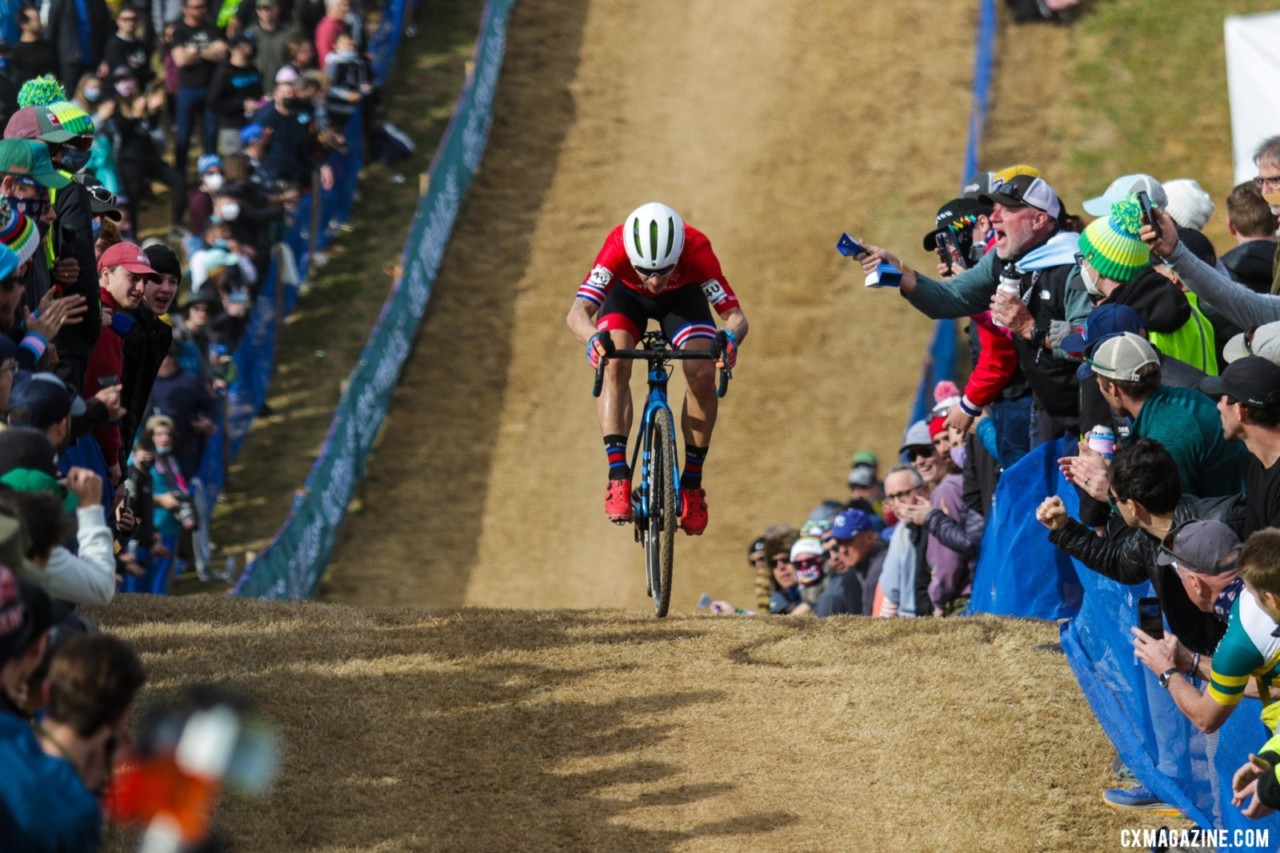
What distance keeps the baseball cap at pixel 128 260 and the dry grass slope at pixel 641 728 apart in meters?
2.15

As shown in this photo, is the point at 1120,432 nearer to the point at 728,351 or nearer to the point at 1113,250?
the point at 1113,250

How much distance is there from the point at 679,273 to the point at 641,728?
10.1 feet

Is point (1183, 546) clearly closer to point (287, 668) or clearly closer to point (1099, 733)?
point (1099, 733)

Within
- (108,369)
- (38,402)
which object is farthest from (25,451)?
(108,369)

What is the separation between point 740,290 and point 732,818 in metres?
16.2

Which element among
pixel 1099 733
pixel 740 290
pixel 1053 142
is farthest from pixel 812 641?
pixel 1053 142

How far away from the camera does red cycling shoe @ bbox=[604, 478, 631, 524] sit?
1052 centimetres

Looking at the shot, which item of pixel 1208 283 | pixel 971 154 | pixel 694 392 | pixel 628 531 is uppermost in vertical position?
pixel 971 154

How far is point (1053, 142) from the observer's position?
27078mm

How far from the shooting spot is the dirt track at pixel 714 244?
66.4 ft

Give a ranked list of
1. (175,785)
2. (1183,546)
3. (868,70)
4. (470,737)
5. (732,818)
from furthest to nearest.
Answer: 1. (868,70)
2. (470,737)
3. (732,818)
4. (1183,546)
5. (175,785)

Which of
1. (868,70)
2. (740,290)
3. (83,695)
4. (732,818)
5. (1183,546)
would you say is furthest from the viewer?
(868,70)

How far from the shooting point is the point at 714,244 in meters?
24.3

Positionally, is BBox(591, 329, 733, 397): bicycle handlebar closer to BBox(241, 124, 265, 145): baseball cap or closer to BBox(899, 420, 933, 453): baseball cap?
BBox(899, 420, 933, 453): baseball cap
